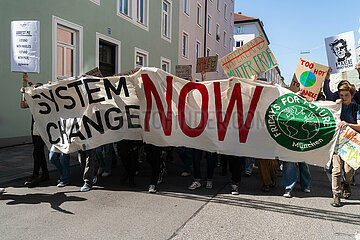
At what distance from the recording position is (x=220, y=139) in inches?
206

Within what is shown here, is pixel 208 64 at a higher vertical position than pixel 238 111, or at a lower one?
higher

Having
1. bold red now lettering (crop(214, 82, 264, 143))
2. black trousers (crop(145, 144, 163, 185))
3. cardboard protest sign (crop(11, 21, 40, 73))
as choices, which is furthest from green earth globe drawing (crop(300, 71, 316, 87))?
cardboard protest sign (crop(11, 21, 40, 73))

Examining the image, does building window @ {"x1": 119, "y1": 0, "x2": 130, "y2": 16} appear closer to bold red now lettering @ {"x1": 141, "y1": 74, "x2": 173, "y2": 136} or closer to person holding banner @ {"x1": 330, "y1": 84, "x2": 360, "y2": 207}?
bold red now lettering @ {"x1": 141, "y1": 74, "x2": 173, "y2": 136}

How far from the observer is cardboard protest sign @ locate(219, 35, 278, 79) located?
6.00 m

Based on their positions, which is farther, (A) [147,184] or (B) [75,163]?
(B) [75,163]

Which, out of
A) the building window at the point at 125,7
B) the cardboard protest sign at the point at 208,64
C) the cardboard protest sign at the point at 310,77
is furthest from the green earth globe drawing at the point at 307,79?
the building window at the point at 125,7

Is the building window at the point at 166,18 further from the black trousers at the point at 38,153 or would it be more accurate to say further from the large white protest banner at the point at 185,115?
the black trousers at the point at 38,153

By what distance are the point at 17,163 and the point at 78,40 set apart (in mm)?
5694

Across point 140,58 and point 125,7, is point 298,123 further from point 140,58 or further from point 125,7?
point 140,58

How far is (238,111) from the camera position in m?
5.21

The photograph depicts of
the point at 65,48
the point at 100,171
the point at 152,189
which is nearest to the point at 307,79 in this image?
the point at 152,189

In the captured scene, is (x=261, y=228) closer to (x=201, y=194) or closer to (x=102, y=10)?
(x=201, y=194)

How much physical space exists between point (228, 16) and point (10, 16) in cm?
2997

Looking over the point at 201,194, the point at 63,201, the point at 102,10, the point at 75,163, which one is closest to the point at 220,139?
the point at 201,194
